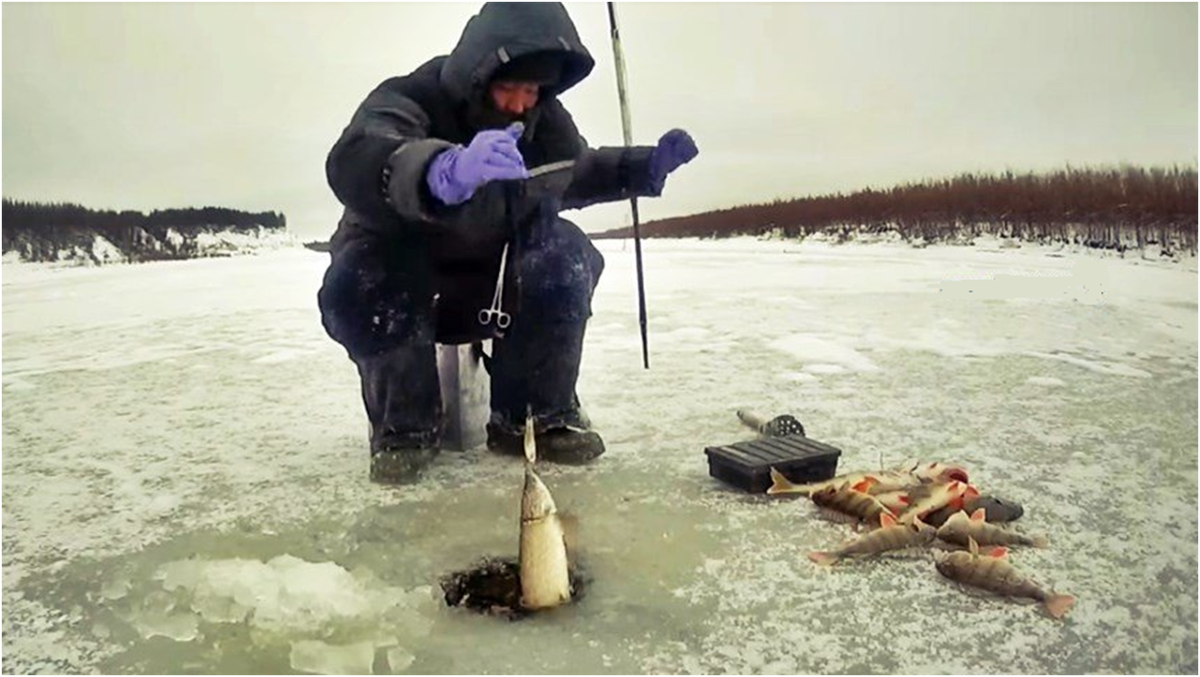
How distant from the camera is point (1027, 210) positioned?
458 cm

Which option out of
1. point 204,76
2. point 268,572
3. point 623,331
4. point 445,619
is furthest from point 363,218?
point 204,76

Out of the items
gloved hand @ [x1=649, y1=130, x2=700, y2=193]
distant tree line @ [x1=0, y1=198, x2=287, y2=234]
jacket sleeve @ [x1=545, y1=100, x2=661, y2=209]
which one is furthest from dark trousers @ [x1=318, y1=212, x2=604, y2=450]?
distant tree line @ [x1=0, y1=198, x2=287, y2=234]

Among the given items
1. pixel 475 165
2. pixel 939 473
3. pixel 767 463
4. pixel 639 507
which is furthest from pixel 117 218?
pixel 939 473

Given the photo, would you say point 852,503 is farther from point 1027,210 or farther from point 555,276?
point 1027,210

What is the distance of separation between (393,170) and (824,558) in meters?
1.03

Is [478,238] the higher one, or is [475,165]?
[475,165]

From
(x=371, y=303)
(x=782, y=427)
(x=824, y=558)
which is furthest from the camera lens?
(x=782, y=427)

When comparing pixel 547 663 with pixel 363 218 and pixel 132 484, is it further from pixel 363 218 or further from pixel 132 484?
pixel 132 484

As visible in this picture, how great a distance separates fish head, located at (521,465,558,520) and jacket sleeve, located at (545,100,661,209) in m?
1.03

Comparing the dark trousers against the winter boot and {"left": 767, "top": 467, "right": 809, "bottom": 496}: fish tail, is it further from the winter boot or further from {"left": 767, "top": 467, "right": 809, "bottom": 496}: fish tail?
{"left": 767, "top": 467, "right": 809, "bottom": 496}: fish tail

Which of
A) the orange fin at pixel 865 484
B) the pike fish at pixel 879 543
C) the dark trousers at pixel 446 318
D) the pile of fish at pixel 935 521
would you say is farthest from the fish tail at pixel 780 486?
the dark trousers at pixel 446 318

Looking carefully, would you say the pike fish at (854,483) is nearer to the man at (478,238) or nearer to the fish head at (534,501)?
the man at (478,238)

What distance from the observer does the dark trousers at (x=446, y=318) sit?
6.18 ft

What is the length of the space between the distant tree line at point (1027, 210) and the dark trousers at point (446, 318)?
2.13 meters
